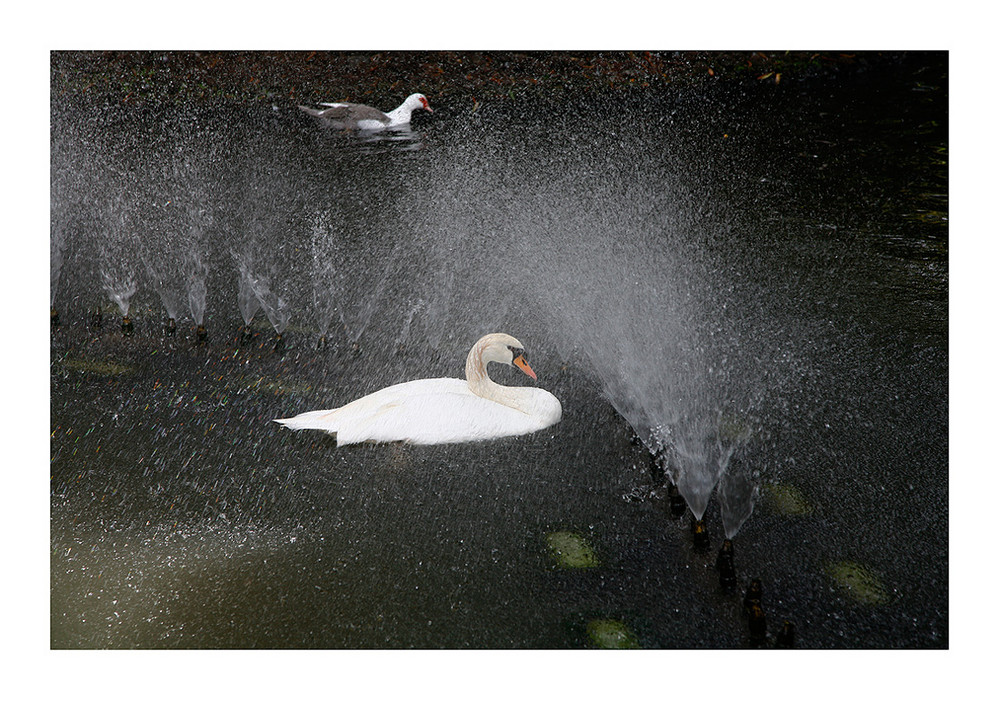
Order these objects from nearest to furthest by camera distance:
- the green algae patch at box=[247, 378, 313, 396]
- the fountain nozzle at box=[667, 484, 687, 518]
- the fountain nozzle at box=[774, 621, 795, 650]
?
the fountain nozzle at box=[774, 621, 795, 650] → the fountain nozzle at box=[667, 484, 687, 518] → the green algae patch at box=[247, 378, 313, 396]

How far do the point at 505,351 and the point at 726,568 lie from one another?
0.84m

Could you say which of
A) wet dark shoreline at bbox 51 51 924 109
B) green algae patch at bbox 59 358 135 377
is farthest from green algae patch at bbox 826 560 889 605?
green algae patch at bbox 59 358 135 377

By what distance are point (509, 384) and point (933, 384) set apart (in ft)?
4.05

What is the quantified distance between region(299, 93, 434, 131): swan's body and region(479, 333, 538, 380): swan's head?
687mm

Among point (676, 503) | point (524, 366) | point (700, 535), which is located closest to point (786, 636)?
point (700, 535)

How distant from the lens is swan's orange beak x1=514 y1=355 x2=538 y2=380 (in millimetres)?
2029

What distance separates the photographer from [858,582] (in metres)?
1.92

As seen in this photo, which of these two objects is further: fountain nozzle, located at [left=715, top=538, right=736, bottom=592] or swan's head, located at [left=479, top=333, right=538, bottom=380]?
swan's head, located at [left=479, top=333, right=538, bottom=380]

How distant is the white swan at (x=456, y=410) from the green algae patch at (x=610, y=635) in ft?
1.82

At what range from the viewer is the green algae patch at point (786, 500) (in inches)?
78.5

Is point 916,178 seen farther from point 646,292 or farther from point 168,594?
point 168,594

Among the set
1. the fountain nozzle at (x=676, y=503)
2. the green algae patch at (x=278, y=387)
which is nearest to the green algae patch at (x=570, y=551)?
the fountain nozzle at (x=676, y=503)

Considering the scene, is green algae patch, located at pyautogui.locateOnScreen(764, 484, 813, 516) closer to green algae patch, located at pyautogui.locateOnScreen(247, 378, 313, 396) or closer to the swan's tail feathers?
the swan's tail feathers

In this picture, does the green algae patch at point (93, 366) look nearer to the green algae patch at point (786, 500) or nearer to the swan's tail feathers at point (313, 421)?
the swan's tail feathers at point (313, 421)
